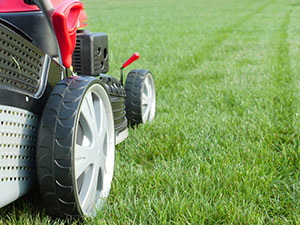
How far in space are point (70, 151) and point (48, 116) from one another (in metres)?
0.17

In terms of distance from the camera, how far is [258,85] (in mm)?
4090

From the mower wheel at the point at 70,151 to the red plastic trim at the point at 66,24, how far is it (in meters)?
0.13

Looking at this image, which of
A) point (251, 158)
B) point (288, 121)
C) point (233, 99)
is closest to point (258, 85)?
point (233, 99)

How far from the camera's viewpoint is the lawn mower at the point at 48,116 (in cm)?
134

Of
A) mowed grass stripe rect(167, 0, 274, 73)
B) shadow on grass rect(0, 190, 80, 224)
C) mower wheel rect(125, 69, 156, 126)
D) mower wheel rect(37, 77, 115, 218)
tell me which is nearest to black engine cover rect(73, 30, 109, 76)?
mower wheel rect(125, 69, 156, 126)

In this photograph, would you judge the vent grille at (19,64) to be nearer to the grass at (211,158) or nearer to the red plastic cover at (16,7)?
the red plastic cover at (16,7)

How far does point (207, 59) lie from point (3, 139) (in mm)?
5287

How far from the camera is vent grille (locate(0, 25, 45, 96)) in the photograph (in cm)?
132

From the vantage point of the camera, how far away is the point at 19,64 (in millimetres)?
1401

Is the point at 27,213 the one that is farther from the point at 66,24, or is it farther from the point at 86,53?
the point at 86,53

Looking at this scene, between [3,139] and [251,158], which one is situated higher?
[3,139]

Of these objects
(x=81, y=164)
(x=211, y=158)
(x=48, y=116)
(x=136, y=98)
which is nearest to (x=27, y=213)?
(x=81, y=164)

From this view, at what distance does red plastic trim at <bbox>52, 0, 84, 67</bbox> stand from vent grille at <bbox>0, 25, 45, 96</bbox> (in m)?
0.11

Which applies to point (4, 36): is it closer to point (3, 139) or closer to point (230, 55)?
point (3, 139)
